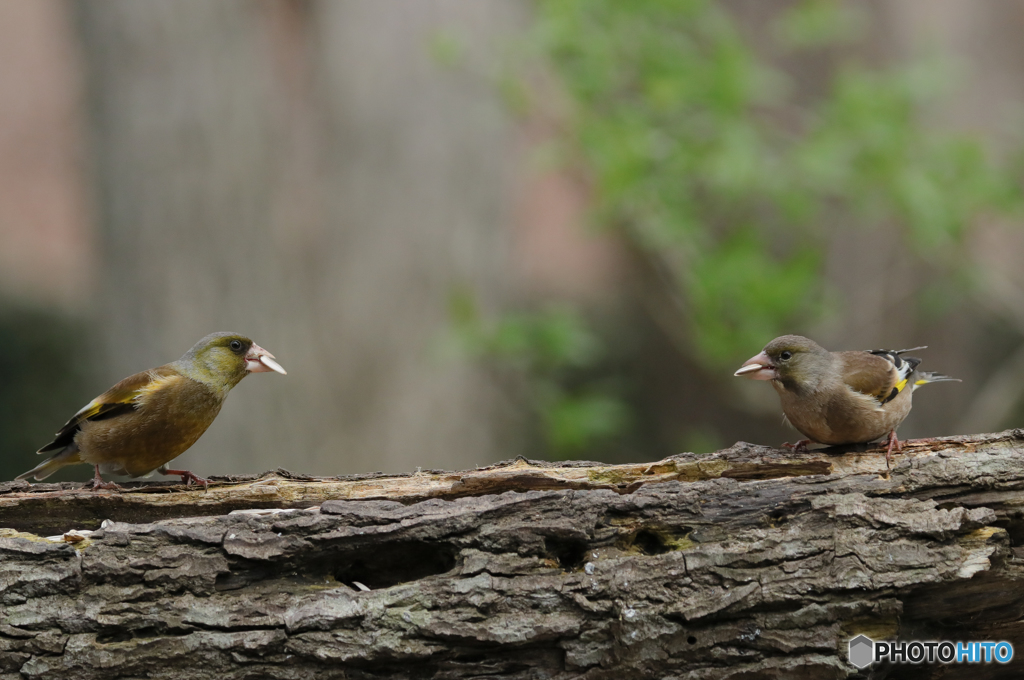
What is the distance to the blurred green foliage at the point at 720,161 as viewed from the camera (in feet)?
21.1

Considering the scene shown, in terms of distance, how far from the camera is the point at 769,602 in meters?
3.21

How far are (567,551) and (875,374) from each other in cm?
189

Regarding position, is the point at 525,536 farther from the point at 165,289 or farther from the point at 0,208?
the point at 0,208

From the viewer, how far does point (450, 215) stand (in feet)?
27.4

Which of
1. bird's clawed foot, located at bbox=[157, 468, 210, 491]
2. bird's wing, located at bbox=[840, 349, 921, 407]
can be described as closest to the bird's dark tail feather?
bird's clawed foot, located at bbox=[157, 468, 210, 491]

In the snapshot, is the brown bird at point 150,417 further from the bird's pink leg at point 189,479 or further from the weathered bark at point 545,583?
the weathered bark at point 545,583

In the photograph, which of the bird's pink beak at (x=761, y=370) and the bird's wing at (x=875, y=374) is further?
the bird's pink beak at (x=761, y=370)

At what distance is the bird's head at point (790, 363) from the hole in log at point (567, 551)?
130 cm

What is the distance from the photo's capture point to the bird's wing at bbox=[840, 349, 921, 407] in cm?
406

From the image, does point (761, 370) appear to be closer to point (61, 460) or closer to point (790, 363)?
point (790, 363)

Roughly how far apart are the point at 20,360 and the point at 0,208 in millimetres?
4923

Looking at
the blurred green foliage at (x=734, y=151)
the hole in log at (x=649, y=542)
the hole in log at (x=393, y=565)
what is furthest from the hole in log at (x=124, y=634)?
the blurred green foliage at (x=734, y=151)

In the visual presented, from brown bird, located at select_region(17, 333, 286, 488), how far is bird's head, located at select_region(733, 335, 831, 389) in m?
2.34

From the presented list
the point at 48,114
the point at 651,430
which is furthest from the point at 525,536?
the point at 48,114
